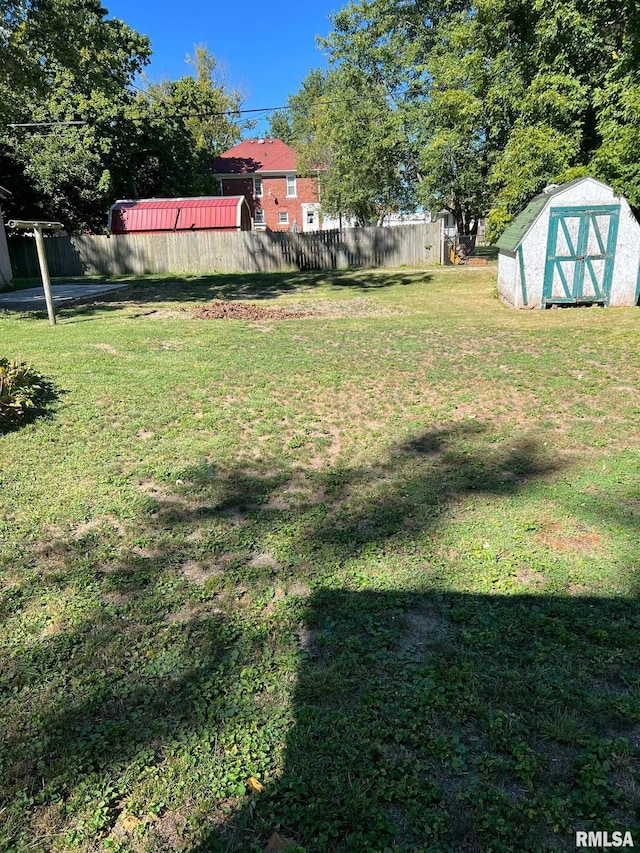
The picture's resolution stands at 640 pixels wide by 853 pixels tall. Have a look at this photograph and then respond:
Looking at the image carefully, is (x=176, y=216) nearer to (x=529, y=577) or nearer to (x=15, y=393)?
(x=15, y=393)

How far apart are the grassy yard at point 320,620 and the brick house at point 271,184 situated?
39477 millimetres

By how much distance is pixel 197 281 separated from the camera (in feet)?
64.3

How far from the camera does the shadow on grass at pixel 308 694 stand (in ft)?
5.65

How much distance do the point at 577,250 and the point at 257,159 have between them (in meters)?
37.4

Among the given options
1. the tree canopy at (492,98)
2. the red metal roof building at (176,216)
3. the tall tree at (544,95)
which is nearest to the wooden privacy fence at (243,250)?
the red metal roof building at (176,216)

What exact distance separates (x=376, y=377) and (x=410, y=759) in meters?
5.11

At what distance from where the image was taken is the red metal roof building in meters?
24.2

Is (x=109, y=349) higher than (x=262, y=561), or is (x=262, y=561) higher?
(x=109, y=349)

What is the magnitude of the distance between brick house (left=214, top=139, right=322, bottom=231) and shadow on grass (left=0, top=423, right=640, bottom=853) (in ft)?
136

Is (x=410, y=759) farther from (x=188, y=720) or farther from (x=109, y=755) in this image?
(x=109, y=755)

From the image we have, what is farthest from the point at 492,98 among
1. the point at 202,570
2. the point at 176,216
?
the point at 202,570

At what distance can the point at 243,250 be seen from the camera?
22.8 metres

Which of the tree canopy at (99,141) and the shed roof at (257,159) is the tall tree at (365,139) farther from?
the shed roof at (257,159)

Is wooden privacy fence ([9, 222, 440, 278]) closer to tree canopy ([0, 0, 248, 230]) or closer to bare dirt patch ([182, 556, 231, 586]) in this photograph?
tree canopy ([0, 0, 248, 230])
